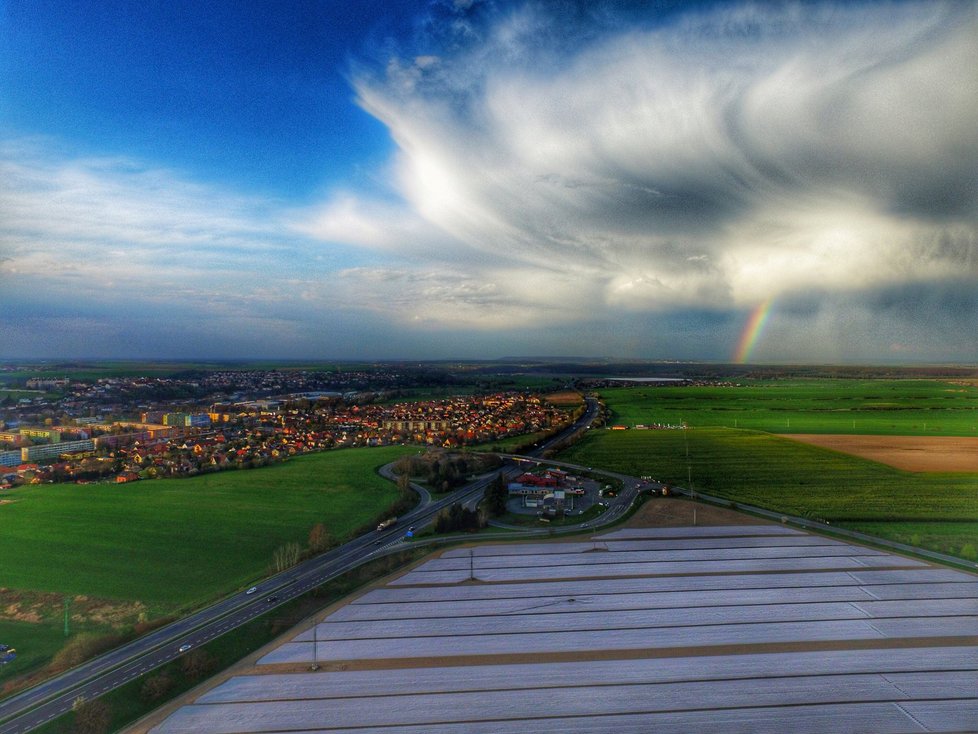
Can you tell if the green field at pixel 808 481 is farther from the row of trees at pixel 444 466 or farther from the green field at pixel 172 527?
the green field at pixel 172 527

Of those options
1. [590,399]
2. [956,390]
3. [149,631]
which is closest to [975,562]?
[149,631]

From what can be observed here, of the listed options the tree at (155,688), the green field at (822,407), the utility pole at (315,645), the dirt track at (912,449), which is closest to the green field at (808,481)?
the dirt track at (912,449)

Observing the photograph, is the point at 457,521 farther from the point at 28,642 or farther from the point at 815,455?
the point at 815,455

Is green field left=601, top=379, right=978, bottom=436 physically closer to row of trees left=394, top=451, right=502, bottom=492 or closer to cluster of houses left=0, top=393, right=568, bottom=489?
cluster of houses left=0, top=393, right=568, bottom=489

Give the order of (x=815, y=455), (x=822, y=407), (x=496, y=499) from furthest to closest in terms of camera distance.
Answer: (x=822, y=407) → (x=815, y=455) → (x=496, y=499)

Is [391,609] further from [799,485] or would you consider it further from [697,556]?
[799,485]

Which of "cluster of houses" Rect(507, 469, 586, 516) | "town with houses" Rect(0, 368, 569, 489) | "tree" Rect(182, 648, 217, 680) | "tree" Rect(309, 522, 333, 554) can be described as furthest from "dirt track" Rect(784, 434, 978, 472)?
"tree" Rect(182, 648, 217, 680)

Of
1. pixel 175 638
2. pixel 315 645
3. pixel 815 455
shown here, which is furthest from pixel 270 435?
pixel 815 455
